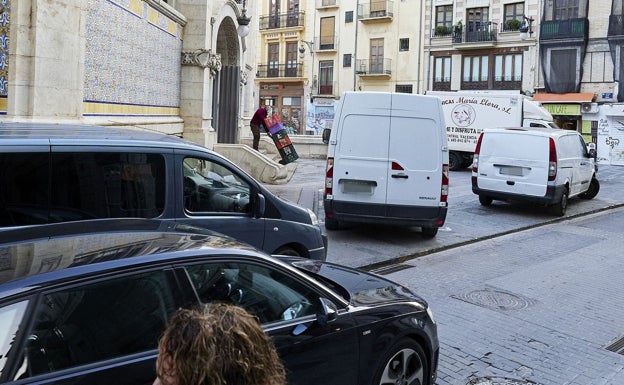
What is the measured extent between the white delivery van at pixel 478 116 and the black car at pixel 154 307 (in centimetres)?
2300

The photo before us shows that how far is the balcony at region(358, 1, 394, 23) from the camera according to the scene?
1838 inches

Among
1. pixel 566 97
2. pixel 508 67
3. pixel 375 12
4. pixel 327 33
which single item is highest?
pixel 375 12

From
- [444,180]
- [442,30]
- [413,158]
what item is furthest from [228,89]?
[442,30]

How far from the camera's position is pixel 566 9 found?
1479 inches

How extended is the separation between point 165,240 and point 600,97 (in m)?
37.9

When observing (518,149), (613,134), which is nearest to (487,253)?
(518,149)

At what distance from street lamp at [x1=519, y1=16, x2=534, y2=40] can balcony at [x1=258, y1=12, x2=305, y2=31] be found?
65.5ft

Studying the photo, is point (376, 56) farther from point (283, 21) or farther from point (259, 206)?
point (259, 206)

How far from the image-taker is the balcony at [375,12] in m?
46.7

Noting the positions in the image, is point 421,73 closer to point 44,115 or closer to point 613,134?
point 613,134

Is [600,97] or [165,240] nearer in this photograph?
[165,240]

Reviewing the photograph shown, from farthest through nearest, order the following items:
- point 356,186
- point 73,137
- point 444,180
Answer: point 356,186
point 444,180
point 73,137

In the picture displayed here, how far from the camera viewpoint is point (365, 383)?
376 cm

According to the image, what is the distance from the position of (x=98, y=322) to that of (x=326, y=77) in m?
49.3
